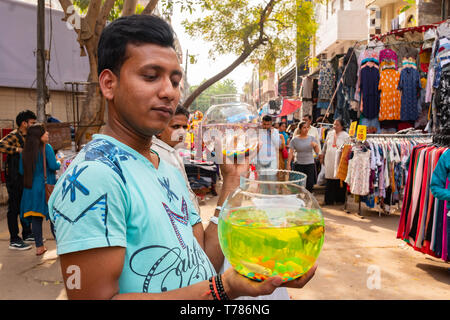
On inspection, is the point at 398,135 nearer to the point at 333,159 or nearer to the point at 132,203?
the point at 333,159

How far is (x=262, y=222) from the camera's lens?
86 centimetres

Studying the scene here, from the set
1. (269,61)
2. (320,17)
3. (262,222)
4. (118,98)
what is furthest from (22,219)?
(320,17)

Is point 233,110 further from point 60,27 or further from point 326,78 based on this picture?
point 60,27

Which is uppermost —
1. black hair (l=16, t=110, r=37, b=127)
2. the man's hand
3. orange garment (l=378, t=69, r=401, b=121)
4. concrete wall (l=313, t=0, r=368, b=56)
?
concrete wall (l=313, t=0, r=368, b=56)

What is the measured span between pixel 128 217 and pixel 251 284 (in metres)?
0.36

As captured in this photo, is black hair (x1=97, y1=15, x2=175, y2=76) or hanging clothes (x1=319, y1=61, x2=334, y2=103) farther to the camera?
hanging clothes (x1=319, y1=61, x2=334, y2=103)

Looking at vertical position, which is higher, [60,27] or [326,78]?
[60,27]

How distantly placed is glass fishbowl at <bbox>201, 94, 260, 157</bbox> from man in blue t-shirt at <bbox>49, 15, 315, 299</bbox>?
41 cm

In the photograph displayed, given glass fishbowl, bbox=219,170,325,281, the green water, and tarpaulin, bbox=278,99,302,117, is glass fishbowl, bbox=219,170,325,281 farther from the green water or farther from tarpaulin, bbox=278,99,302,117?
tarpaulin, bbox=278,99,302,117

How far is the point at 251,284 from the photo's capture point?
34.4 inches

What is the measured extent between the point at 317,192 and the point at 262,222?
390 inches

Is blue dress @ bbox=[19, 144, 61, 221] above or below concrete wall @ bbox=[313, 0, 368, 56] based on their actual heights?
below

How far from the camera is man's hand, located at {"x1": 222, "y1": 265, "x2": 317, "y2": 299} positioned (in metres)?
0.84

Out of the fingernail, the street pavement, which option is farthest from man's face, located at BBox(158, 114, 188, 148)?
the fingernail
